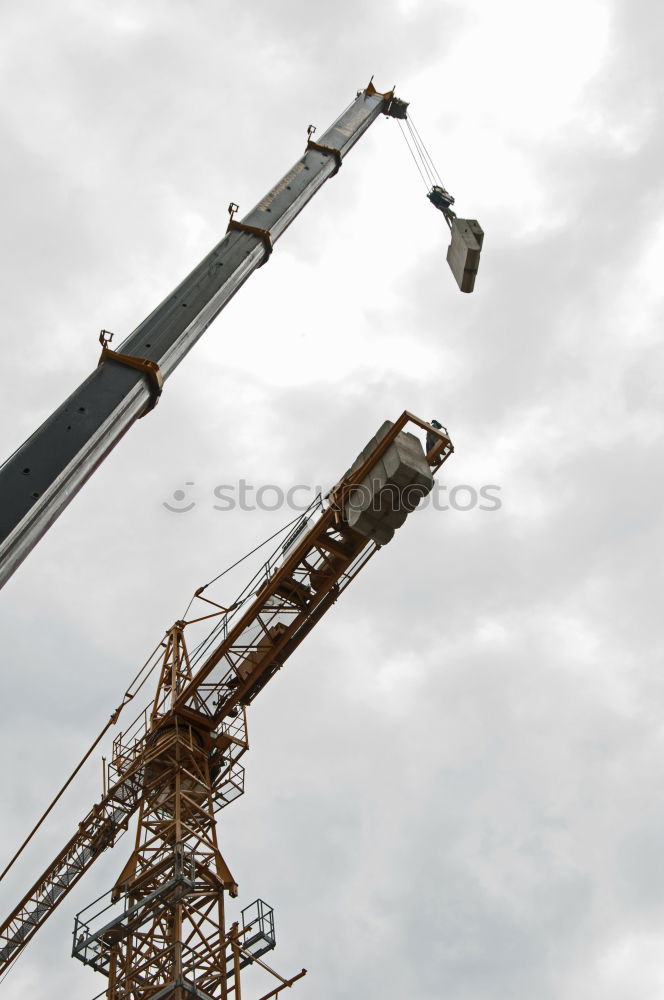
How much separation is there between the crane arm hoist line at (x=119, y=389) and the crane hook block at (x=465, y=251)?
65 millimetres

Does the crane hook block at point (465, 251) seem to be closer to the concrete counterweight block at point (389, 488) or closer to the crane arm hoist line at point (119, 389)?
the crane arm hoist line at point (119, 389)

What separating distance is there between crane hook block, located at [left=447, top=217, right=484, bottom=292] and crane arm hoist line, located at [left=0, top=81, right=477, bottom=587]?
0.07 metres

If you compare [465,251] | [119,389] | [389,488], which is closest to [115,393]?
[119,389]

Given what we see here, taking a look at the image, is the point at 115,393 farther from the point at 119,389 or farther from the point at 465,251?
the point at 465,251

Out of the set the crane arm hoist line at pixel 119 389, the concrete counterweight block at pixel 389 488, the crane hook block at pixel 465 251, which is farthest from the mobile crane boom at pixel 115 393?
the concrete counterweight block at pixel 389 488

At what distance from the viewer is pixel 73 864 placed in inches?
1188

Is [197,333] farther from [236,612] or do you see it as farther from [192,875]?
[192,875]

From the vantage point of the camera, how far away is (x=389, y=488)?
2450 cm

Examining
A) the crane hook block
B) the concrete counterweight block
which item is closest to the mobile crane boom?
the crane hook block

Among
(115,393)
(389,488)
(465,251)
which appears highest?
(465,251)

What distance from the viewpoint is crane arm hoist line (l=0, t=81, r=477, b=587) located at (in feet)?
41.3

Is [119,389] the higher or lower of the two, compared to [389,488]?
lower

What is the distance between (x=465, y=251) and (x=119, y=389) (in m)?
11.8

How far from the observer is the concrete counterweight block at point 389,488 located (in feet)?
79.6
